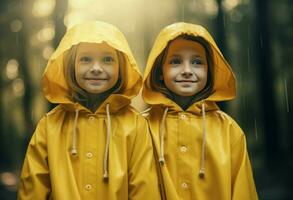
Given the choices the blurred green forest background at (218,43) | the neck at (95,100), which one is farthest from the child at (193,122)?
the blurred green forest background at (218,43)

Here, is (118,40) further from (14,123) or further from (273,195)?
(273,195)

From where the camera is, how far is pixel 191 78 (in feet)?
7.70

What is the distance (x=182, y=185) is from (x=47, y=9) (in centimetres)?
175

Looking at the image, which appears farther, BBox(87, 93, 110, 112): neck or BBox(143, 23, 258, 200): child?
BBox(87, 93, 110, 112): neck

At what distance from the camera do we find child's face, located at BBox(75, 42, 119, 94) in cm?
230

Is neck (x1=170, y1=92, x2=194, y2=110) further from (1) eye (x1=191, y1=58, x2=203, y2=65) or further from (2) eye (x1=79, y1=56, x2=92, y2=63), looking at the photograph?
(2) eye (x1=79, y1=56, x2=92, y2=63)

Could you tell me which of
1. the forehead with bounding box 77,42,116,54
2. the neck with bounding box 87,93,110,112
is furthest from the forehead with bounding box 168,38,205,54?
the neck with bounding box 87,93,110,112

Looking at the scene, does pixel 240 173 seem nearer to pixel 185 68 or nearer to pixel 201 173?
pixel 201 173

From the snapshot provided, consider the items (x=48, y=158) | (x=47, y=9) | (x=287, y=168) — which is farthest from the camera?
(x=287, y=168)

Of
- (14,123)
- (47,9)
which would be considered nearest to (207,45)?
(47,9)

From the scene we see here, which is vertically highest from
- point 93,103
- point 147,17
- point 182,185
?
point 147,17

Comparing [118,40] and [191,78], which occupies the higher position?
[118,40]

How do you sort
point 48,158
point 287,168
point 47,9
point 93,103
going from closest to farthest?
point 48,158 → point 93,103 → point 47,9 → point 287,168

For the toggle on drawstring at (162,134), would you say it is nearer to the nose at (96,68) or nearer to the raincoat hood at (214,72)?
the raincoat hood at (214,72)
